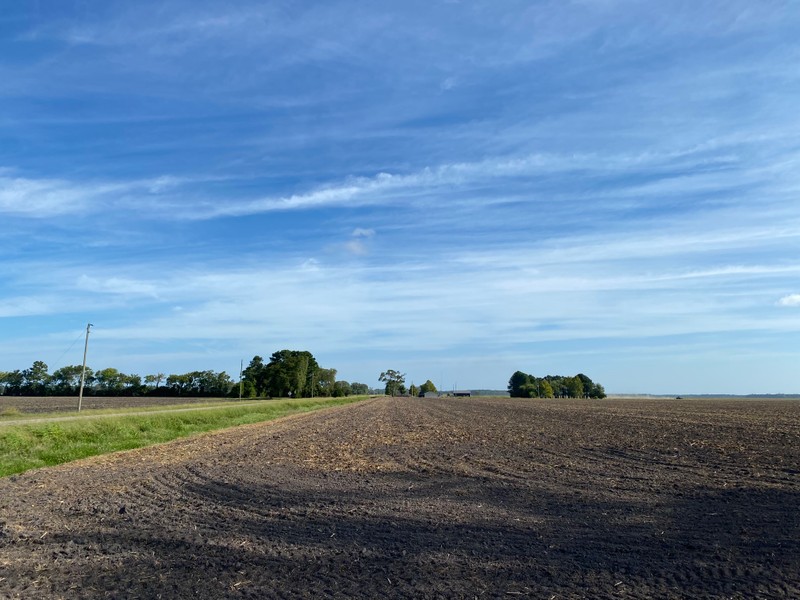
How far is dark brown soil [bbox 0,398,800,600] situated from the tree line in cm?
11412

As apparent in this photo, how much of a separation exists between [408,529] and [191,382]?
5836 inches

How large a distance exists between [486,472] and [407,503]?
475 centimetres

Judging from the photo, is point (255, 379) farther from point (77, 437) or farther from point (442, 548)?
point (442, 548)

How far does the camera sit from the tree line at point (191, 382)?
433ft

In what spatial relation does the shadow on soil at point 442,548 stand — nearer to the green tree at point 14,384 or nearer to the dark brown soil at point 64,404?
the dark brown soil at point 64,404

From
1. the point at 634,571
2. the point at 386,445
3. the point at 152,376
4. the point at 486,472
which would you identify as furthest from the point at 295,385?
the point at 634,571

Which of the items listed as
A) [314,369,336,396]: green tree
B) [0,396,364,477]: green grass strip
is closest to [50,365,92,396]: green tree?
[314,369,336,396]: green tree

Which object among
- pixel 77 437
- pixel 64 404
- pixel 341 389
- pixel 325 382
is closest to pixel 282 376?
pixel 325 382

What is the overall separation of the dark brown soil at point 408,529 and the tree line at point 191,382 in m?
114

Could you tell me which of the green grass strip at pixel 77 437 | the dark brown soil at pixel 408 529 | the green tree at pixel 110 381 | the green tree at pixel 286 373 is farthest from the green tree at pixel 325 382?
the dark brown soil at pixel 408 529

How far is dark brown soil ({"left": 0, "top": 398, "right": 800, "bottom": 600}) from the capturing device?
664 cm

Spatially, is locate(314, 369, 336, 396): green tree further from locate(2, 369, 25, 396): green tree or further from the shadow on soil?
the shadow on soil

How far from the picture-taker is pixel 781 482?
525 inches

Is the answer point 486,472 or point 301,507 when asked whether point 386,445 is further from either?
point 301,507
